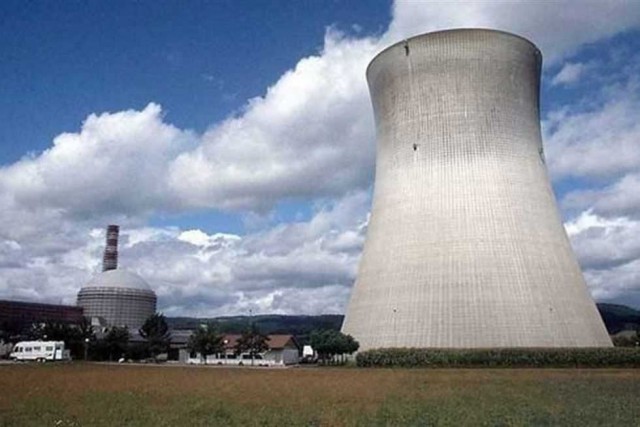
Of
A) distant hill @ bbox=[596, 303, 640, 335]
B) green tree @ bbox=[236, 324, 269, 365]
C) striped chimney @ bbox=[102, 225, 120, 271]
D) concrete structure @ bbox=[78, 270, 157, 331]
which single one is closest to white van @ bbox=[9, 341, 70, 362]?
green tree @ bbox=[236, 324, 269, 365]

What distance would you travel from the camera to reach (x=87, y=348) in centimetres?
6253


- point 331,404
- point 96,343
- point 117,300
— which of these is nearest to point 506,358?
point 331,404

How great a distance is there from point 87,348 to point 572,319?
153ft

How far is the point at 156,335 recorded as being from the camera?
70000 mm

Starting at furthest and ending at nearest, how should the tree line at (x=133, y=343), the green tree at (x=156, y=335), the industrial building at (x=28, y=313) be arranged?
the industrial building at (x=28, y=313) < the green tree at (x=156, y=335) < the tree line at (x=133, y=343)

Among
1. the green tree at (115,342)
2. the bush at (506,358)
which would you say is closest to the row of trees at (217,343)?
the green tree at (115,342)

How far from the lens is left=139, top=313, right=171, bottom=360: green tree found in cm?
6688

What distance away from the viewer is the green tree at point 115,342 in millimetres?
61750

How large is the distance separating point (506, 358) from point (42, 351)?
41.2m

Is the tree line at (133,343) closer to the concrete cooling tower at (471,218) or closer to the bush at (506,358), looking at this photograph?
the bush at (506,358)

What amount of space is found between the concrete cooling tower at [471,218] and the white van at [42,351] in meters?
35.2

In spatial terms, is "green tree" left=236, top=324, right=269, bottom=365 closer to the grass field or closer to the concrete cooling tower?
the concrete cooling tower

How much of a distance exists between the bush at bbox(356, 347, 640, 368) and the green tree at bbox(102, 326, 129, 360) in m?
38.8

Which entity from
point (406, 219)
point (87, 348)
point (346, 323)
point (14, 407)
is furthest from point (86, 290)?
point (14, 407)
